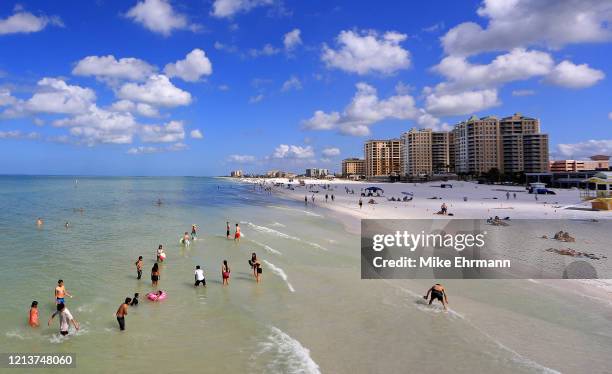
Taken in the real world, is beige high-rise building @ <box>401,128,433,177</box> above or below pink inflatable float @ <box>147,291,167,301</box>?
above

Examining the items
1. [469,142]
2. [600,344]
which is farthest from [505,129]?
[600,344]

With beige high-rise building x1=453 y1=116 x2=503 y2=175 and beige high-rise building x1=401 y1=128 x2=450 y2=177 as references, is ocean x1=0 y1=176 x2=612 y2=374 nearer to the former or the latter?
beige high-rise building x1=453 y1=116 x2=503 y2=175

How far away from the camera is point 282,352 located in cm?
1076

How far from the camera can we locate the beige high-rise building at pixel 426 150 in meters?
193

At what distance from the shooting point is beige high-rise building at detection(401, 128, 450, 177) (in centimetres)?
19262

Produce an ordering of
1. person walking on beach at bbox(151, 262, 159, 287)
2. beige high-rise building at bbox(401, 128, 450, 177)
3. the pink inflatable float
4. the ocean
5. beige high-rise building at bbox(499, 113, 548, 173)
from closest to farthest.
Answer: the ocean → the pink inflatable float → person walking on beach at bbox(151, 262, 159, 287) → beige high-rise building at bbox(499, 113, 548, 173) → beige high-rise building at bbox(401, 128, 450, 177)

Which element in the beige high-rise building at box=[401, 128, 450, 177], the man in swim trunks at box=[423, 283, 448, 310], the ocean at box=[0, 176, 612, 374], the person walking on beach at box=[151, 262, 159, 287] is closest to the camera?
the ocean at box=[0, 176, 612, 374]

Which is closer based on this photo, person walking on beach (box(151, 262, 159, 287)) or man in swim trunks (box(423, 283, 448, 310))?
man in swim trunks (box(423, 283, 448, 310))

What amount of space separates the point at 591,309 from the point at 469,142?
160956mm

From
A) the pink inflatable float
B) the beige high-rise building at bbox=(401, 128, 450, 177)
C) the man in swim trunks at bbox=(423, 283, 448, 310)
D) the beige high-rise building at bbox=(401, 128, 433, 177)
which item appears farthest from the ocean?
the beige high-rise building at bbox=(401, 128, 450, 177)

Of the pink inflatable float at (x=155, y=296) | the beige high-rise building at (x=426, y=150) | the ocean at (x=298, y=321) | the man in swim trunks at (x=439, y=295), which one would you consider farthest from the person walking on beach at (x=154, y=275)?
the beige high-rise building at (x=426, y=150)

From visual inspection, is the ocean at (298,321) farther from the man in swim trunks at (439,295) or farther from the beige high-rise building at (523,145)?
the beige high-rise building at (523,145)

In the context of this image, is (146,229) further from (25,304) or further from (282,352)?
(282,352)

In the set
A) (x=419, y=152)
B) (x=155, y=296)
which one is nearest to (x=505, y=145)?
(x=419, y=152)
